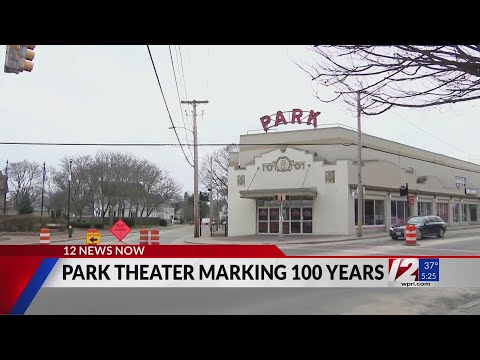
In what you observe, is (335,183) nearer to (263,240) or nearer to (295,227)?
(295,227)

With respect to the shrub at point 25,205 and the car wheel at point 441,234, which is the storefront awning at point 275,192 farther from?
the shrub at point 25,205

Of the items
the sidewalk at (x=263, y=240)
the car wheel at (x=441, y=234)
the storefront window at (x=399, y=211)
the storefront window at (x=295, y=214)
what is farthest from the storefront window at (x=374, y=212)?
the storefront window at (x=295, y=214)

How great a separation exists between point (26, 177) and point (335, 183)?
30.6 feet

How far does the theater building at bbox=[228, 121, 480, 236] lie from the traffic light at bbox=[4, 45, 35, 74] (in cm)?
564

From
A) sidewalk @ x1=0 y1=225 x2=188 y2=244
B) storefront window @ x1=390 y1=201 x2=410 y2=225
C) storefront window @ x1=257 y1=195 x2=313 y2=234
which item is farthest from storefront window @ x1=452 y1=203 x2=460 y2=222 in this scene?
sidewalk @ x1=0 y1=225 x2=188 y2=244

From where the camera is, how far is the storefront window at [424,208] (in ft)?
33.1

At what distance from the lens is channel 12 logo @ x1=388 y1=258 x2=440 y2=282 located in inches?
174

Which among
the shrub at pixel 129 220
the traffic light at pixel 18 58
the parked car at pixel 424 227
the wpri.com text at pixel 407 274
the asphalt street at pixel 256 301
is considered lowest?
the asphalt street at pixel 256 301

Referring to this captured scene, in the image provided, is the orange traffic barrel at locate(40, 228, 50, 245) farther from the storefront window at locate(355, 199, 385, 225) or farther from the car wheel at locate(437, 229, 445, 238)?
the car wheel at locate(437, 229, 445, 238)

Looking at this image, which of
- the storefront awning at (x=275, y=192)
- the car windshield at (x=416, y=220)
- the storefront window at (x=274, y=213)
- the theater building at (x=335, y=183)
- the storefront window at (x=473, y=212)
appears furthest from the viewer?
the storefront window at (x=274, y=213)

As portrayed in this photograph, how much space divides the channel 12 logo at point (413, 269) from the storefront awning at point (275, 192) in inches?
380

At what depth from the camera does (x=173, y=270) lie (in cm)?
448
